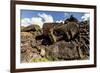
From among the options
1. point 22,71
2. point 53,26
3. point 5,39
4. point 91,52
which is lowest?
point 22,71

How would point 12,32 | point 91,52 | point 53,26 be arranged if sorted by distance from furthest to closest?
point 91,52 → point 53,26 → point 12,32

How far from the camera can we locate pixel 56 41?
204 cm

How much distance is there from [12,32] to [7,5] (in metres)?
0.28

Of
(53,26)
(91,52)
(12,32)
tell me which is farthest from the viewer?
(91,52)

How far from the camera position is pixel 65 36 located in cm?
208

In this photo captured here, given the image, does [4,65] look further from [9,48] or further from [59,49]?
[59,49]

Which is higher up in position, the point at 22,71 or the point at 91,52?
the point at 91,52

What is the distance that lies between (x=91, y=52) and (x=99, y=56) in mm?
121

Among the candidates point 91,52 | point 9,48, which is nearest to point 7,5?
point 9,48

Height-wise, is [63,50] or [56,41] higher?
[56,41]

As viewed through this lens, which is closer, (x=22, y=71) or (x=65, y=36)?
(x=22, y=71)

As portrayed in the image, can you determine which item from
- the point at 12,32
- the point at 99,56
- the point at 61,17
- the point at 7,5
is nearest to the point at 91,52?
the point at 99,56

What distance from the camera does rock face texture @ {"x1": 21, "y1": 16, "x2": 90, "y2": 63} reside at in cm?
195

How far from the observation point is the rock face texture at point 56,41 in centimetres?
195
